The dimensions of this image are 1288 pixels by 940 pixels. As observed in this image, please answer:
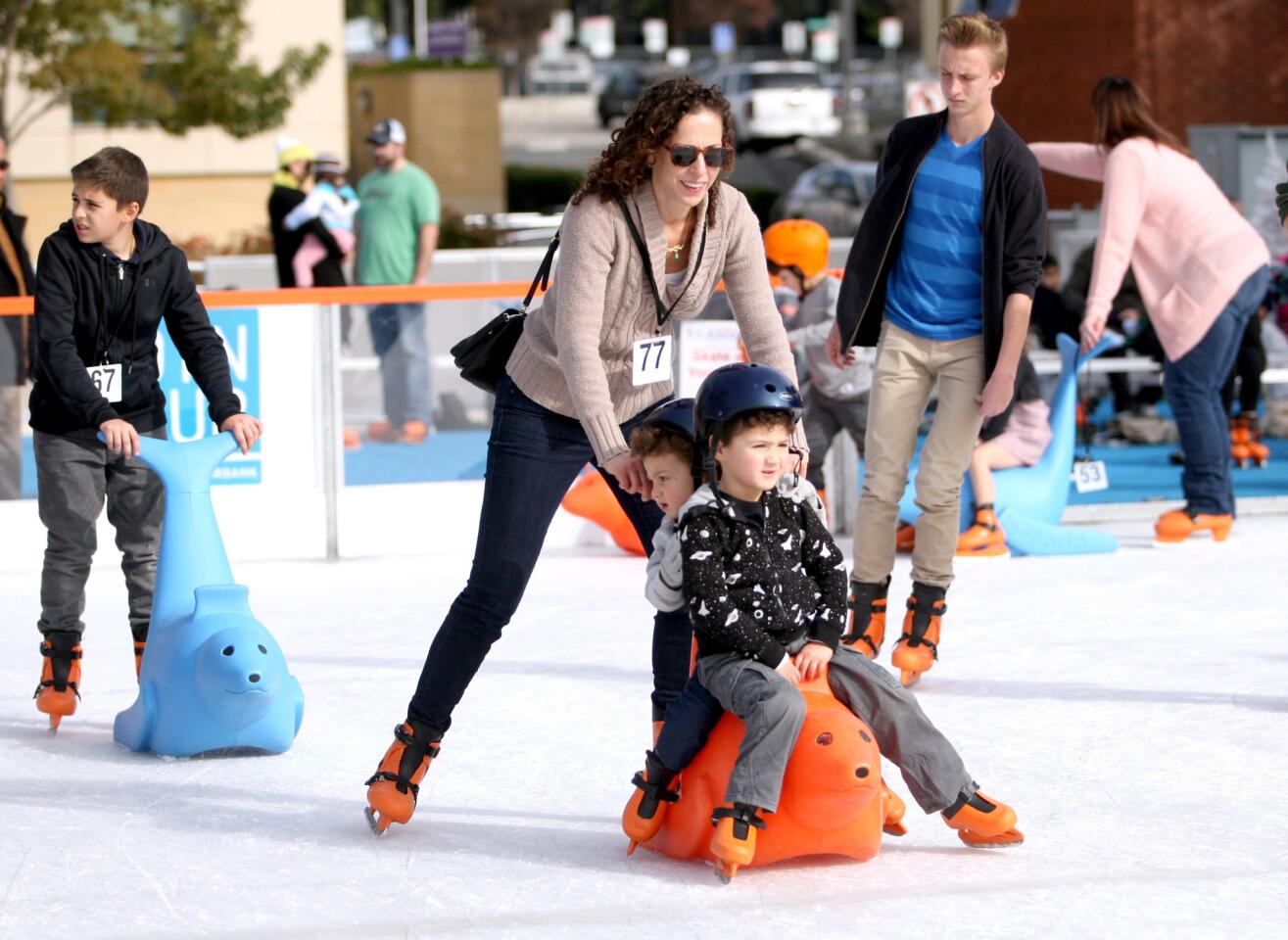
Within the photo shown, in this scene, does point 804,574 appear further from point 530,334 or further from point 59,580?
point 59,580

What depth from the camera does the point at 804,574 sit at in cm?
417

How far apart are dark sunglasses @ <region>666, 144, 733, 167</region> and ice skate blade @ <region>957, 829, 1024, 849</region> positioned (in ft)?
4.88

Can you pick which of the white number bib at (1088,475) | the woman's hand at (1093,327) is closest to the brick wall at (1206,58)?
the white number bib at (1088,475)

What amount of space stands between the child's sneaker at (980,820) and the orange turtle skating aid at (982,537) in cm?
407

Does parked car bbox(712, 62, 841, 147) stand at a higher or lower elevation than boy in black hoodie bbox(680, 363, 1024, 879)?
higher

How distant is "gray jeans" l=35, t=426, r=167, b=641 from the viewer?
5469 millimetres

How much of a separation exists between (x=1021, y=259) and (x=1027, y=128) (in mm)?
20536

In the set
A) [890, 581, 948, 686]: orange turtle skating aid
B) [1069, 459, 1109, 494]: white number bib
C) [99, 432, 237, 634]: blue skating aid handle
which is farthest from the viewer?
[1069, 459, 1109, 494]: white number bib

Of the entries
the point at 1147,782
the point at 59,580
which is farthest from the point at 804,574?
the point at 59,580

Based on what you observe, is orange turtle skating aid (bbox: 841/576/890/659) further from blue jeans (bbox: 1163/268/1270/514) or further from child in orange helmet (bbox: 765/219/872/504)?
blue jeans (bbox: 1163/268/1270/514)

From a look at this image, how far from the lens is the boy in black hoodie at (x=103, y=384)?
526 centimetres

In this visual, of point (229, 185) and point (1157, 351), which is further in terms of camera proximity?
point (229, 185)

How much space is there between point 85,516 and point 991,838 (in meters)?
2.64

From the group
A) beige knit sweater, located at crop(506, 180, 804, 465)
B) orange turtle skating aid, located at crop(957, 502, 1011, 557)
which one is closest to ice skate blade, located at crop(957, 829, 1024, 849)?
beige knit sweater, located at crop(506, 180, 804, 465)
